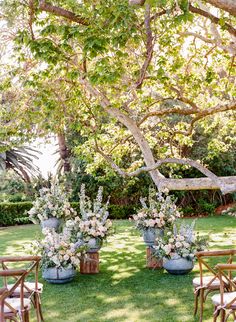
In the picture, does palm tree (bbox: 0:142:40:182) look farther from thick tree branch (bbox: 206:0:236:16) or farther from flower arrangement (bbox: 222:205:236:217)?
thick tree branch (bbox: 206:0:236:16)

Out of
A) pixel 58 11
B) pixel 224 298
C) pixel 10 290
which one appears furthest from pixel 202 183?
pixel 10 290

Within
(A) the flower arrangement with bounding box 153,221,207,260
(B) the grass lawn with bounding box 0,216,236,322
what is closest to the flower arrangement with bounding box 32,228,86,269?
(B) the grass lawn with bounding box 0,216,236,322

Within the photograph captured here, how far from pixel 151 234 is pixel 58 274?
2.09m

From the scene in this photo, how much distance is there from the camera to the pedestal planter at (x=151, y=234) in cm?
931

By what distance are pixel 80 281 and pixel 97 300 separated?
133 centimetres

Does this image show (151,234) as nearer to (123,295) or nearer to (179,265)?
(179,265)

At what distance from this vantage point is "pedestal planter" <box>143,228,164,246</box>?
9312mm

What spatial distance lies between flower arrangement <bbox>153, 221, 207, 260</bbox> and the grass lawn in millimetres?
434

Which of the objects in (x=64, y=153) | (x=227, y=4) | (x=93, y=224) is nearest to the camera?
(x=227, y=4)

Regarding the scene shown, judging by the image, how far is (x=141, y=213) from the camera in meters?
9.44

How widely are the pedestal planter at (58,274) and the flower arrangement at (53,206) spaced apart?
236 cm

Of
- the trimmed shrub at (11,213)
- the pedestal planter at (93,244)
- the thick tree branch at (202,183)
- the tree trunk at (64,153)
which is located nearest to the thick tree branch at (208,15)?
the thick tree branch at (202,183)

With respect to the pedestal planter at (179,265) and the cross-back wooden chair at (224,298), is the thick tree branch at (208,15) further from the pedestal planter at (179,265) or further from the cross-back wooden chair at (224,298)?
the pedestal planter at (179,265)

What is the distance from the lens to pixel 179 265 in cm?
843
